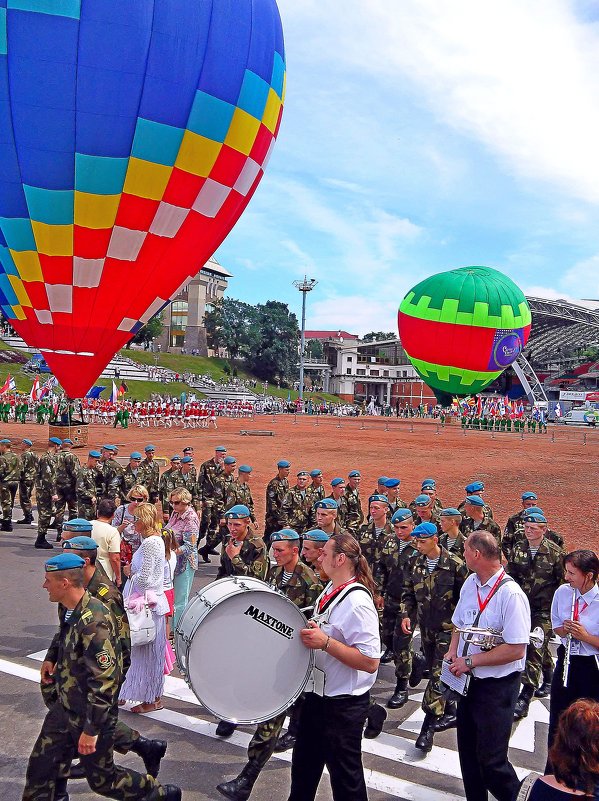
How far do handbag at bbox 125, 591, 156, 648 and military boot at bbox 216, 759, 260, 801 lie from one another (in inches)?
58.7

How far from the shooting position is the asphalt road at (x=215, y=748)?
498 cm

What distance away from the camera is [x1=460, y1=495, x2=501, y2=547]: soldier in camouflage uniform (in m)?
8.50

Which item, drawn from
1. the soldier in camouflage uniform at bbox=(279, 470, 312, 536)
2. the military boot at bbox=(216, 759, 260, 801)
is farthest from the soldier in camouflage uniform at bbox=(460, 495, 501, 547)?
the military boot at bbox=(216, 759, 260, 801)

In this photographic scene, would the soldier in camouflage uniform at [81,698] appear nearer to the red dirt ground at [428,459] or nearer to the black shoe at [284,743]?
the black shoe at [284,743]

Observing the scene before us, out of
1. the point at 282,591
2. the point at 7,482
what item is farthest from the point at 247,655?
the point at 7,482

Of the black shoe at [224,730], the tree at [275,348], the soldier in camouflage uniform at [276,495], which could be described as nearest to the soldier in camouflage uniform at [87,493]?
the soldier in camouflage uniform at [276,495]

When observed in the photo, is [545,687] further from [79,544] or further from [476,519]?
[79,544]

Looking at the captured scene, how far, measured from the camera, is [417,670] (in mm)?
6941

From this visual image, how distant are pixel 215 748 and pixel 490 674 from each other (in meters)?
2.56

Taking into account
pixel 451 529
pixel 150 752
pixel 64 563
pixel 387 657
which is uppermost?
→ pixel 64 563

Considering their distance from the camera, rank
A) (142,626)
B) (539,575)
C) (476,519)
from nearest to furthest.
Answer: (142,626), (539,575), (476,519)

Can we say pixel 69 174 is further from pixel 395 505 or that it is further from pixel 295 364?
pixel 295 364

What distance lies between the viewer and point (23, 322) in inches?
643

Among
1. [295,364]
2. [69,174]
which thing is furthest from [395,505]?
[295,364]
